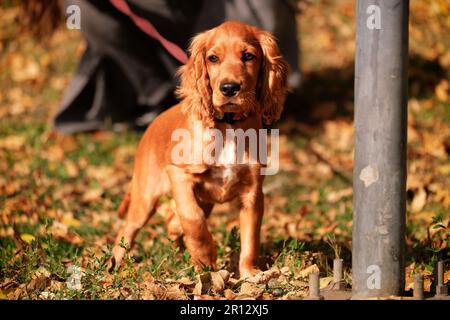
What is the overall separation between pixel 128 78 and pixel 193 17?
100cm

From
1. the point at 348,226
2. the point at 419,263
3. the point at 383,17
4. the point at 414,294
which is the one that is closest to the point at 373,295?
the point at 414,294

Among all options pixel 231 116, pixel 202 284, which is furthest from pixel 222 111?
pixel 202 284

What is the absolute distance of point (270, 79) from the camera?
11.2ft

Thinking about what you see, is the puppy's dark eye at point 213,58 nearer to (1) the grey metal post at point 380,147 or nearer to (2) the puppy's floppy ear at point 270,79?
(2) the puppy's floppy ear at point 270,79

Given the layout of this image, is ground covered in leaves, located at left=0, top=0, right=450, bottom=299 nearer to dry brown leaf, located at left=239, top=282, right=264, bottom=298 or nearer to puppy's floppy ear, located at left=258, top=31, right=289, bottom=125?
dry brown leaf, located at left=239, top=282, right=264, bottom=298

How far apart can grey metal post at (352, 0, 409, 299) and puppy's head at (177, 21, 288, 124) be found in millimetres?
536

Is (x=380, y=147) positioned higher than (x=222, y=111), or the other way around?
(x=222, y=111)

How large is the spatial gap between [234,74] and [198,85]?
300 millimetres

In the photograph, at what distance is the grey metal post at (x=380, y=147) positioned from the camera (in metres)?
2.89

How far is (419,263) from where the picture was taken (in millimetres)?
3682

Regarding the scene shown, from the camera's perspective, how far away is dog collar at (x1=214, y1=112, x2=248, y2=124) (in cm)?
341

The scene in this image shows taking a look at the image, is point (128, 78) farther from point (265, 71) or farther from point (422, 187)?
point (265, 71)

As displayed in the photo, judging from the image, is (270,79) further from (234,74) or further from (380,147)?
(380,147)

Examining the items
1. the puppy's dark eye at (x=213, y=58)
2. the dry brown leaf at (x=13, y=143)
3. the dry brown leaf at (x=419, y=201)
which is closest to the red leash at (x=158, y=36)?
the puppy's dark eye at (x=213, y=58)
